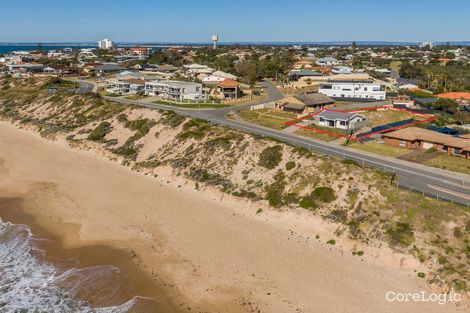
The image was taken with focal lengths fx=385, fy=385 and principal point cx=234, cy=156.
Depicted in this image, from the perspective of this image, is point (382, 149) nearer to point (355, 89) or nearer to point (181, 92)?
point (355, 89)

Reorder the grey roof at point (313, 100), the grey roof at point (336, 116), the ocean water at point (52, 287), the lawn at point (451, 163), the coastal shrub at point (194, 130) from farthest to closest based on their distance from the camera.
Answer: the grey roof at point (313, 100)
the grey roof at point (336, 116)
the coastal shrub at point (194, 130)
the lawn at point (451, 163)
the ocean water at point (52, 287)

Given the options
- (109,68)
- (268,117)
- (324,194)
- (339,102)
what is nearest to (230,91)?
(268,117)

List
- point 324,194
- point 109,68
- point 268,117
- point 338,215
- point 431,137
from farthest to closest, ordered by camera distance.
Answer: point 109,68
point 268,117
point 431,137
point 324,194
point 338,215

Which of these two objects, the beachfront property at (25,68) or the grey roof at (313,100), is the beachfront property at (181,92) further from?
the beachfront property at (25,68)

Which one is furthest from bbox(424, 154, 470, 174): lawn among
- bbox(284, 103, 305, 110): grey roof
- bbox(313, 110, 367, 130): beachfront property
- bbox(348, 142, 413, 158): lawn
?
bbox(284, 103, 305, 110): grey roof

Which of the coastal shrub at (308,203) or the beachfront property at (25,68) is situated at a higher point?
the beachfront property at (25,68)

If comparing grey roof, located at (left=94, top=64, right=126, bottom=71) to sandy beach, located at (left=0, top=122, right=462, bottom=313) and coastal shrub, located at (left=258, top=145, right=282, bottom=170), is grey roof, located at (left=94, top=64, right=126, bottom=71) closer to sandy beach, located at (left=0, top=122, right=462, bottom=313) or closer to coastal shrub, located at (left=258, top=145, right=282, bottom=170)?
sandy beach, located at (left=0, top=122, right=462, bottom=313)

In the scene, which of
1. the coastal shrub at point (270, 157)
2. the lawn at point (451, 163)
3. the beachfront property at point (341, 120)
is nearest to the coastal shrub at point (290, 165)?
the coastal shrub at point (270, 157)
